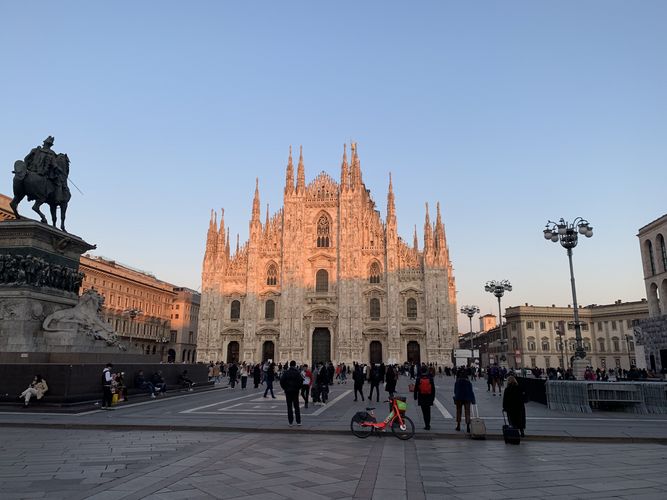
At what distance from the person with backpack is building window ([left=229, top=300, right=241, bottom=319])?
132ft

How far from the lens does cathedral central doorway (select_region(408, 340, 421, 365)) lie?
152ft

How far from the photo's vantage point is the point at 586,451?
28.1ft

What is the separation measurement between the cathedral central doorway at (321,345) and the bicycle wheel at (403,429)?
125 feet

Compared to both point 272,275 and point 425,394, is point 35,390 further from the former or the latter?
point 272,275

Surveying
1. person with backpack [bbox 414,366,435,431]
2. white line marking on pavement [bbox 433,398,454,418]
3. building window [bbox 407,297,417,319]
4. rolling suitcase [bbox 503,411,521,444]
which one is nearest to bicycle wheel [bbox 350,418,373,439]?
person with backpack [bbox 414,366,435,431]

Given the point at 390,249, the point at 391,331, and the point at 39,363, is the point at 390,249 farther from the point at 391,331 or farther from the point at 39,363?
the point at 39,363

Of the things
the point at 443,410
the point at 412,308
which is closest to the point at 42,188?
the point at 443,410

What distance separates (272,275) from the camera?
164 feet

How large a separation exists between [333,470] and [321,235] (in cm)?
4369

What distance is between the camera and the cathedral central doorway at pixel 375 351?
46.8m

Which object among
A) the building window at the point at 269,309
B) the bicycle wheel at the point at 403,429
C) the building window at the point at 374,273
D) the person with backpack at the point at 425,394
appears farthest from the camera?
the building window at the point at 269,309

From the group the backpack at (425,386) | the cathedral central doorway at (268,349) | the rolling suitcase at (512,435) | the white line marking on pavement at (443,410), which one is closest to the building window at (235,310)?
the cathedral central doorway at (268,349)

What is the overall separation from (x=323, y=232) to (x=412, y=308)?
11864 millimetres

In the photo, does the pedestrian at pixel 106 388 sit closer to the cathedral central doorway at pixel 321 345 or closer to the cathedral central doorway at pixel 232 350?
the cathedral central doorway at pixel 321 345
